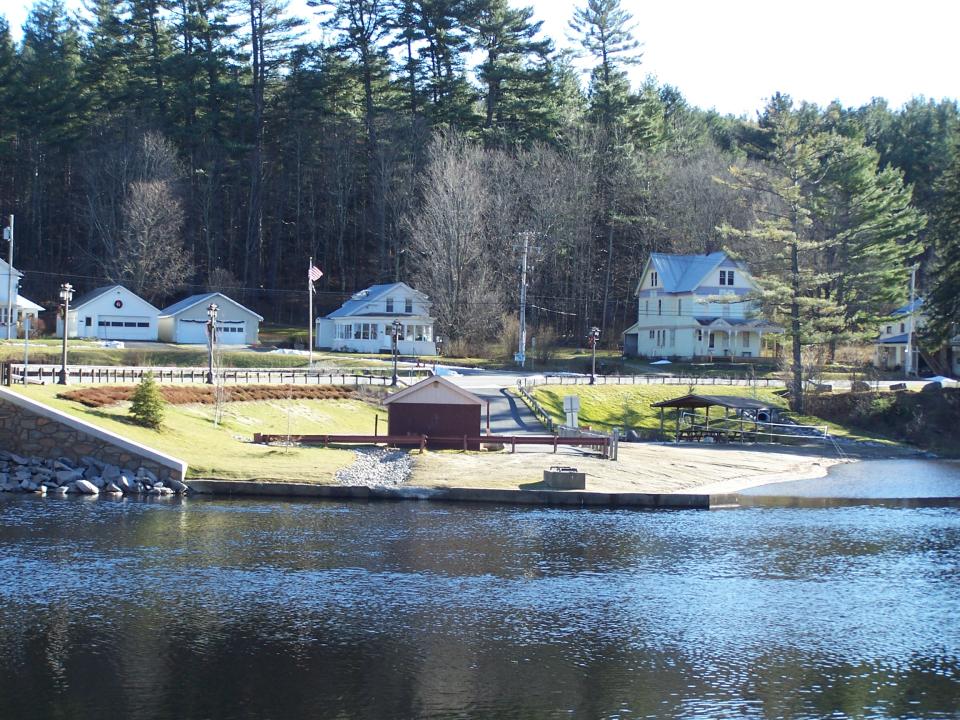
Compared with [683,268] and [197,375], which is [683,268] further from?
[197,375]

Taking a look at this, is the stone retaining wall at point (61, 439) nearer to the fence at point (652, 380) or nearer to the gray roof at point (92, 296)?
the fence at point (652, 380)

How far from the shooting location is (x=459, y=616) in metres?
22.8

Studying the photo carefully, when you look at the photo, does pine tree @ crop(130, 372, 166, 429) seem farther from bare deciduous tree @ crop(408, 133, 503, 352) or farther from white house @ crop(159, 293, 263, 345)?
white house @ crop(159, 293, 263, 345)

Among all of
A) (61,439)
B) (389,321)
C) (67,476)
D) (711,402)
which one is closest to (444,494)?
(67,476)

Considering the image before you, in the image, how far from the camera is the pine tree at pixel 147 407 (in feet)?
138

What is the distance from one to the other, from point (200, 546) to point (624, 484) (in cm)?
1782

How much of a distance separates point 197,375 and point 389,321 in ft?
103

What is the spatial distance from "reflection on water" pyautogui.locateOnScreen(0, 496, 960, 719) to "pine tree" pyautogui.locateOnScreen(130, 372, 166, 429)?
821 cm

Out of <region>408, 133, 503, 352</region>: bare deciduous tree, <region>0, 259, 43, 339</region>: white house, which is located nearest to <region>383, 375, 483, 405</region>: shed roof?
<region>408, 133, 503, 352</region>: bare deciduous tree

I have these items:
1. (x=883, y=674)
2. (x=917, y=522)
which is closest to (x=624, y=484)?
(x=917, y=522)

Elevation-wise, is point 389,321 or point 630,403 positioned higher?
point 389,321

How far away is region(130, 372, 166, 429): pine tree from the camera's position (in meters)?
42.0

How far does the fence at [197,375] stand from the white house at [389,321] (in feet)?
64.6

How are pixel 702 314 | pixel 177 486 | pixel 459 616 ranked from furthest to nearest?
1. pixel 702 314
2. pixel 177 486
3. pixel 459 616
